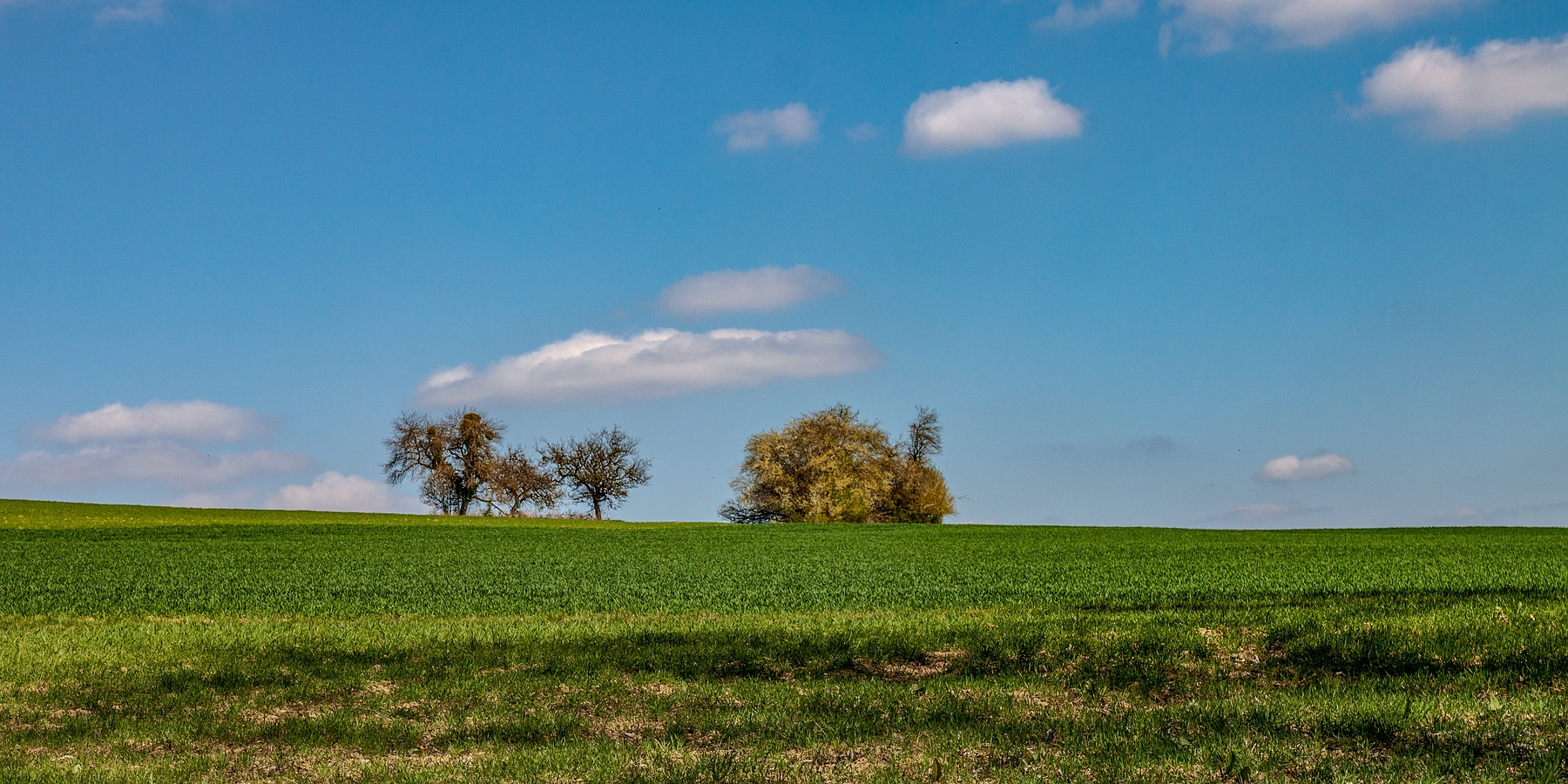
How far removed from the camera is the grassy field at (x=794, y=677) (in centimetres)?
870

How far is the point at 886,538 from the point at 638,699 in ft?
107

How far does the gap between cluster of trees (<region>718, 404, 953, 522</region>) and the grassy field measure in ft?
158

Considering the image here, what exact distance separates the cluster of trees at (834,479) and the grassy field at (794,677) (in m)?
48.0

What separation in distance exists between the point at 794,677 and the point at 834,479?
200 feet

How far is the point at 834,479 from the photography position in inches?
2904

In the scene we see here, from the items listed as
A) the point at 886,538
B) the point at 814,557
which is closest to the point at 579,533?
the point at 886,538

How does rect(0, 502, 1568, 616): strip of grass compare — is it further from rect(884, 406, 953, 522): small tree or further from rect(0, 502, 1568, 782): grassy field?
rect(884, 406, 953, 522): small tree

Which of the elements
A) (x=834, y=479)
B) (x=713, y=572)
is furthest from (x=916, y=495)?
(x=713, y=572)

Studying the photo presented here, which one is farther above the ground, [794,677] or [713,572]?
[713,572]

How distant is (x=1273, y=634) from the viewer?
13445mm

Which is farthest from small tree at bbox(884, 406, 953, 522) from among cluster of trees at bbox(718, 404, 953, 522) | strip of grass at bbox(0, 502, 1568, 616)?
strip of grass at bbox(0, 502, 1568, 616)

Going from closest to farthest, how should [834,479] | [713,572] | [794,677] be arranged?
[794,677]
[713,572]
[834,479]

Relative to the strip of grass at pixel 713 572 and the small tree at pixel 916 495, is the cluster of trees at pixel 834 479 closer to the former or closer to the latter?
the small tree at pixel 916 495

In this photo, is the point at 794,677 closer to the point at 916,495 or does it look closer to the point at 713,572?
the point at 713,572
